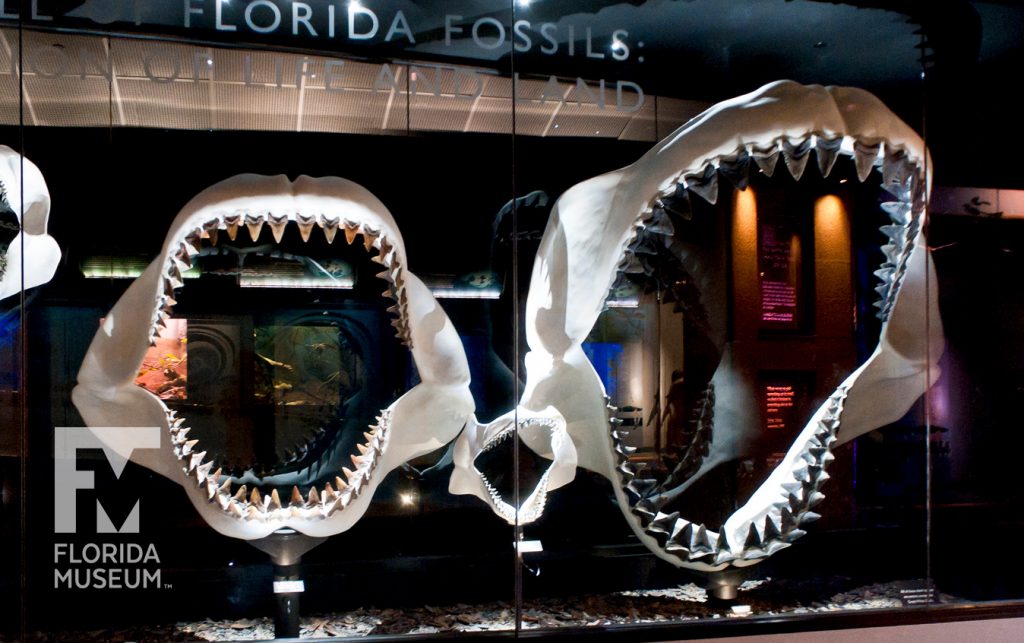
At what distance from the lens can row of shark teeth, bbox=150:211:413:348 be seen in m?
2.64

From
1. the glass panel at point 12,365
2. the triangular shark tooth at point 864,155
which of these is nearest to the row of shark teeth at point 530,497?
the triangular shark tooth at point 864,155

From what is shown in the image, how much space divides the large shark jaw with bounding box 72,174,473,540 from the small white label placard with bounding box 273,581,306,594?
0.76 ft

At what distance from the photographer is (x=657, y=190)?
2.85 metres

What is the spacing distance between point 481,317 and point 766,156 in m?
1.20

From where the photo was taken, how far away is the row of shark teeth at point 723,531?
2.90 metres

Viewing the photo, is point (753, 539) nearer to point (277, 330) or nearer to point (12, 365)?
point (277, 330)

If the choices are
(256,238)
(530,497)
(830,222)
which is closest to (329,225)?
(256,238)

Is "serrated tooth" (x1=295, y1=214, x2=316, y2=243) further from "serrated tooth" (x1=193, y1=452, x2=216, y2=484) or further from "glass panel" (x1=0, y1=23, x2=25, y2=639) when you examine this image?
"glass panel" (x1=0, y1=23, x2=25, y2=639)

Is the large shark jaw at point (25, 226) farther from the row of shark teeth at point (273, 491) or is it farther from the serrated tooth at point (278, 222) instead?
the serrated tooth at point (278, 222)

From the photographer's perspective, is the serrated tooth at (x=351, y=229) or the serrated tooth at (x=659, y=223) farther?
the serrated tooth at (x=659, y=223)

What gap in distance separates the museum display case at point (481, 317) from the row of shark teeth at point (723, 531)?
13 millimetres

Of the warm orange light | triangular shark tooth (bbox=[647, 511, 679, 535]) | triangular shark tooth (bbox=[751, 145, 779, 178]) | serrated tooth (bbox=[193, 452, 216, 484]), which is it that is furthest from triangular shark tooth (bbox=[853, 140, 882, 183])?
serrated tooth (bbox=[193, 452, 216, 484])

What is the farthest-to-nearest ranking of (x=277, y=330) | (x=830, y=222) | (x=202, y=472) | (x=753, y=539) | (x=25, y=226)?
(x=830, y=222), (x=277, y=330), (x=753, y=539), (x=25, y=226), (x=202, y=472)

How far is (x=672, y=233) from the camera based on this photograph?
3.01 m
